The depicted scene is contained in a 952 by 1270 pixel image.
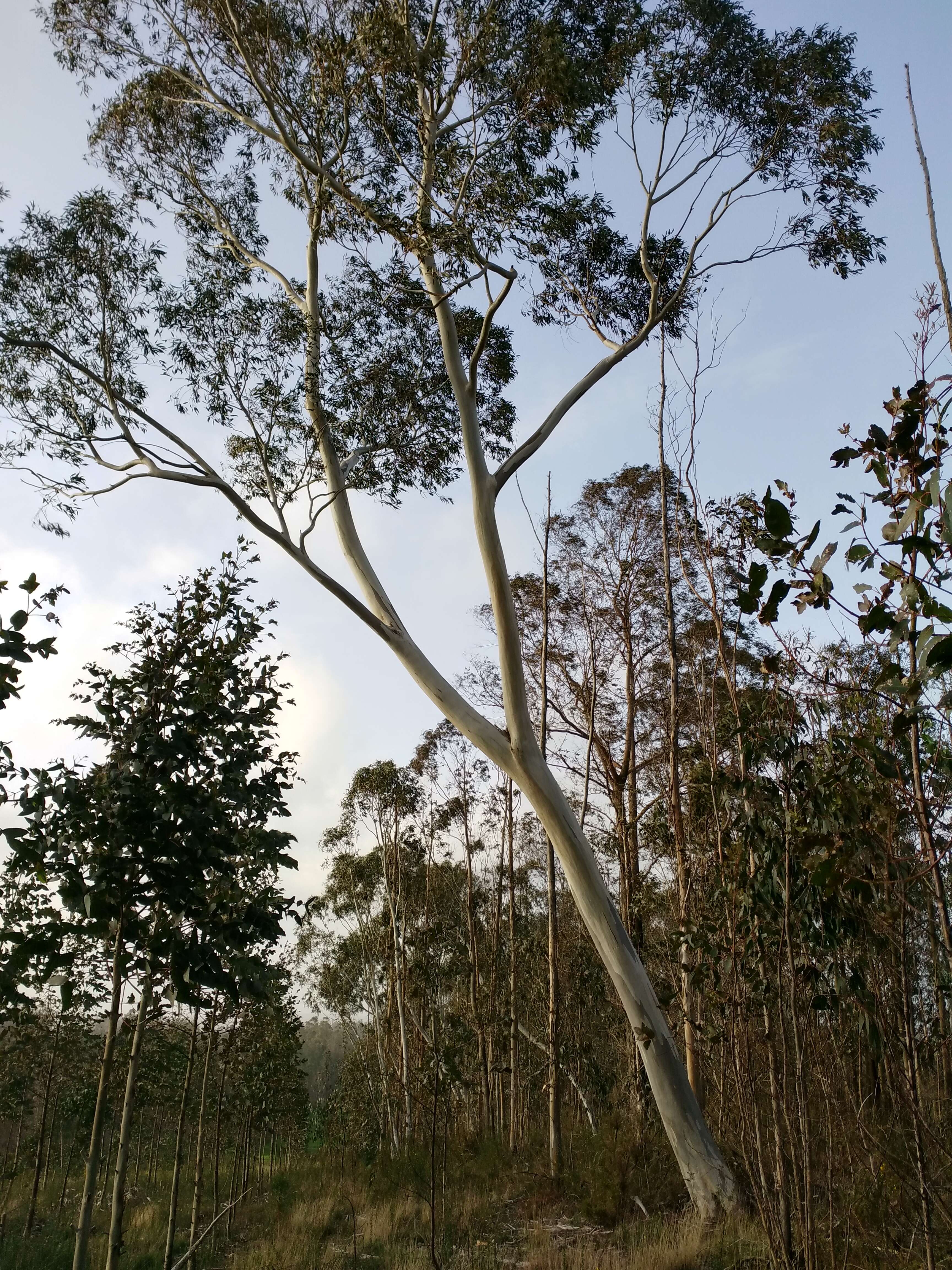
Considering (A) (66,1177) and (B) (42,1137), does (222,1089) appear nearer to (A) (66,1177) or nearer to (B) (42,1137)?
(B) (42,1137)

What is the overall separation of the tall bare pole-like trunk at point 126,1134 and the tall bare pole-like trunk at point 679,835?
2.19 meters

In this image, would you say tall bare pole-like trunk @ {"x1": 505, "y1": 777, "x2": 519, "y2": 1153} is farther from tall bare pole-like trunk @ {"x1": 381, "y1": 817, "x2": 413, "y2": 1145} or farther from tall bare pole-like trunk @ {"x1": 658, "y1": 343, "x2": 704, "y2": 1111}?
tall bare pole-like trunk @ {"x1": 658, "y1": 343, "x2": 704, "y2": 1111}

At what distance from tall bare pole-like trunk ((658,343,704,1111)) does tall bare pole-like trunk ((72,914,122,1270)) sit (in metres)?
2.25

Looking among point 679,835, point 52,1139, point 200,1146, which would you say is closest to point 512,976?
point 200,1146

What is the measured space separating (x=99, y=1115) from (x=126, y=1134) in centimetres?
23

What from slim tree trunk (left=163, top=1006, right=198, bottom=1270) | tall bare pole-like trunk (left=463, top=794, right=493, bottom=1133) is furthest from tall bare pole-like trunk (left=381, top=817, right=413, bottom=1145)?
slim tree trunk (left=163, top=1006, right=198, bottom=1270)

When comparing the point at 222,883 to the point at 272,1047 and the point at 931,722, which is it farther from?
the point at 272,1047

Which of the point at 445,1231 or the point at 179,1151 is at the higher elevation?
the point at 179,1151

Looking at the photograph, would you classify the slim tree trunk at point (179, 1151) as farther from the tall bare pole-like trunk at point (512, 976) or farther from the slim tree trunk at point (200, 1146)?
the tall bare pole-like trunk at point (512, 976)

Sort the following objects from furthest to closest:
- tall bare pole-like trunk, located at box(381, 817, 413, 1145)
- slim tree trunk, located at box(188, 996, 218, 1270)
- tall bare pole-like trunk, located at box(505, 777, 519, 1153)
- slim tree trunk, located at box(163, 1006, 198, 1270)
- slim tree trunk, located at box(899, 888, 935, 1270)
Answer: tall bare pole-like trunk, located at box(381, 817, 413, 1145)
tall bare pole-like trunk, located at box(505, 777, 519, 1153)
slim tree trunk, located at box(188, 996, 218, 1270)
slim tree trunk, located at box(163, 1006, 198, 1270)
slim tree trunk, located at box(899, 888, 935, 1270)

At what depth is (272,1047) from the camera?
12.1 m

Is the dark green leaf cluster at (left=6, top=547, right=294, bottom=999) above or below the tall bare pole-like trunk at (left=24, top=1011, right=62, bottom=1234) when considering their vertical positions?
above

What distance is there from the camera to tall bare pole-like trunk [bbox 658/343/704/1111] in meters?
4.73

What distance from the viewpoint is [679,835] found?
4.90 metres
